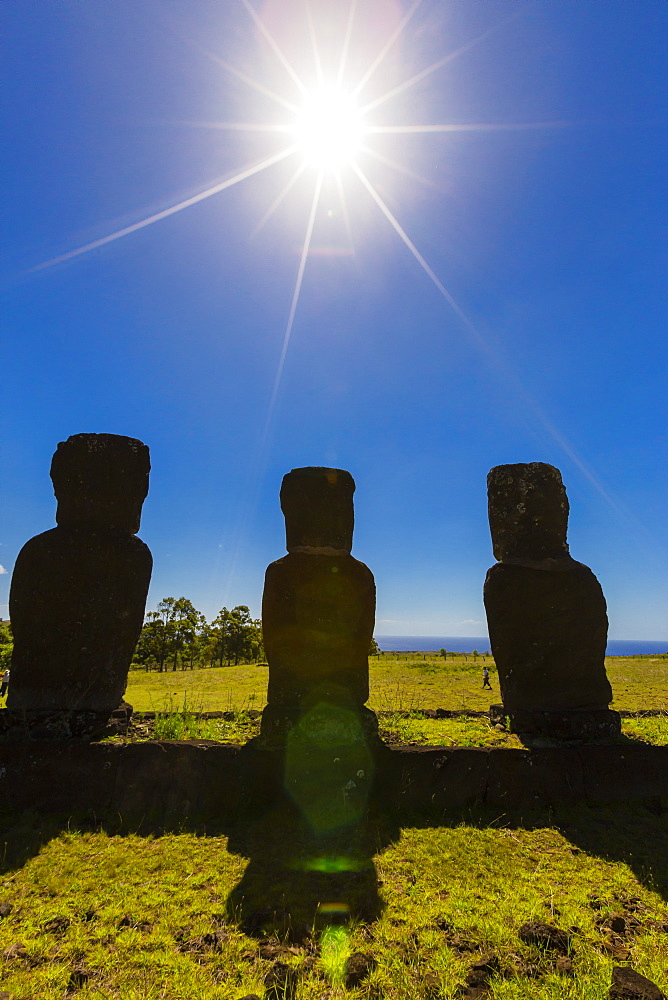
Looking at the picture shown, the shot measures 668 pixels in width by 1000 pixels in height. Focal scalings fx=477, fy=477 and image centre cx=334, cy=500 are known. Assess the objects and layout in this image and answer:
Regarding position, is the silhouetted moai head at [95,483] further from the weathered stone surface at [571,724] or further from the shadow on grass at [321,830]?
the weathered stone surface at [571,724]

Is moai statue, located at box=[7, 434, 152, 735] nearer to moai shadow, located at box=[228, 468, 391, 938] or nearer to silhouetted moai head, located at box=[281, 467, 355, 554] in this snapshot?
moai shadow, located at box=[228, 468, 391, 938]

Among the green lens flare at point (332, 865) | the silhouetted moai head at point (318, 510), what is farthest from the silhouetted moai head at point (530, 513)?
the green lens flare at point (332, 865)

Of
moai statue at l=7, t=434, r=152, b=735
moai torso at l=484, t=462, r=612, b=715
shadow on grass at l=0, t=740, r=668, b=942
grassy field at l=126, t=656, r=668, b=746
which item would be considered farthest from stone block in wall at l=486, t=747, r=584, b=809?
moai statue at l=7, t=434, r=152, b=735

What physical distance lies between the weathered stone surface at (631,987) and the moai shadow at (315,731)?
1.58 metres

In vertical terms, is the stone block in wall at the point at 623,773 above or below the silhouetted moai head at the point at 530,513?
below

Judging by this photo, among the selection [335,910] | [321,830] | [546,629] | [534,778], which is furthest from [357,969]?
[546,629]

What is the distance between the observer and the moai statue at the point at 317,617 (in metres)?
6.24

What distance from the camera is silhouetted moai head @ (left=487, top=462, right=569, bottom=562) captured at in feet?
25.0

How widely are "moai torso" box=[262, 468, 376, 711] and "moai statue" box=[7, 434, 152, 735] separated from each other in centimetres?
205

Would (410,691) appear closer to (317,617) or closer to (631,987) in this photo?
(317,617)

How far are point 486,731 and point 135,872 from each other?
484cm

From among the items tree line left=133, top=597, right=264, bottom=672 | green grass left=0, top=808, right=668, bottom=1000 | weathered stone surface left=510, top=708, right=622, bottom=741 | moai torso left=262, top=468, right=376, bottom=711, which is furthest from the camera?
tree line left=133, top=597, right=264, bottom=672

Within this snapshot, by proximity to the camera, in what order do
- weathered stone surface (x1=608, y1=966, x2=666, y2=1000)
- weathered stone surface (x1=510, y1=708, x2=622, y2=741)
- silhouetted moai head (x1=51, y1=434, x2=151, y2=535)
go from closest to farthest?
weathered stone surface (x1=608, y1=966, x2=666, y2=1000), weathered stone surface (x1=510, y1=708, x2=622, y2=741), silhouetted moai head (x1=51, y1=434, x2=151, y2=535)

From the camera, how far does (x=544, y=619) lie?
280 inches
